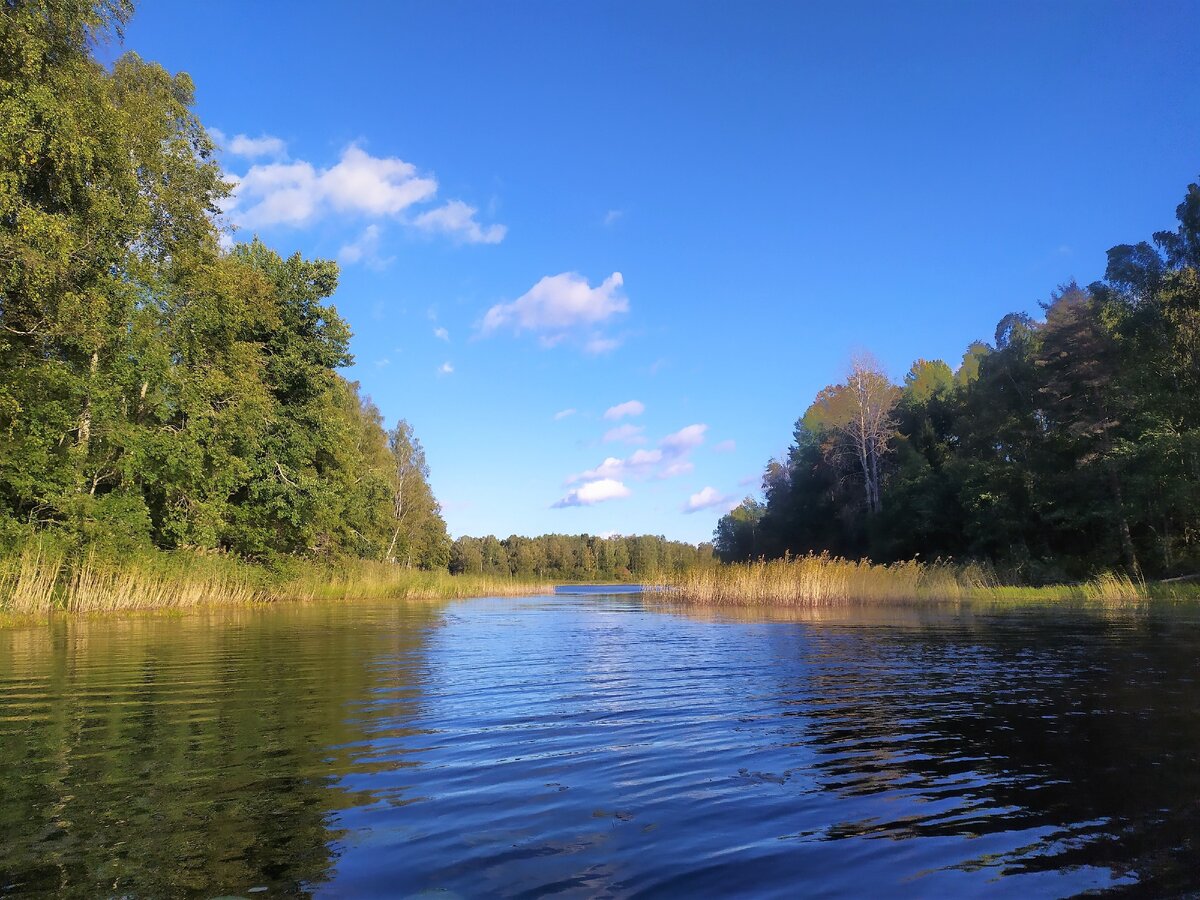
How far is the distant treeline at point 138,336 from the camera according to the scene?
16.6 m

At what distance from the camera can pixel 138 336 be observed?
22.5 m

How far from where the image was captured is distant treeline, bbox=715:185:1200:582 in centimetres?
3030

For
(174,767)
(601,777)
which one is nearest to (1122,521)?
(601,777)

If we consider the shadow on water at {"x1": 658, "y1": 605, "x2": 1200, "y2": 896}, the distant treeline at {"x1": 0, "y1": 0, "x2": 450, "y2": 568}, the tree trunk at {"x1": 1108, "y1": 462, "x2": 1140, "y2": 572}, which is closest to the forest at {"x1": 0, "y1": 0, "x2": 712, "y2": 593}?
the distant treeline at {"x1": 0, "y1": 0, "x2": 450, "y2": 568}

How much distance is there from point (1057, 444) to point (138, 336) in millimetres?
41945

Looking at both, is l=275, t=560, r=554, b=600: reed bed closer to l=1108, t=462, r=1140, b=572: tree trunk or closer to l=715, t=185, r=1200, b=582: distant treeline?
l=715, t=185, r=1200, b=582: distant treeline

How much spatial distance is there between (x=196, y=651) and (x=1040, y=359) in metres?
40.4

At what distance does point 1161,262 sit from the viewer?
3155cm

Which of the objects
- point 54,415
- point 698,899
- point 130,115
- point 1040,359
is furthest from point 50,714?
point 1040,359

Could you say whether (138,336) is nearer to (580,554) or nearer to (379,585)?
(379,585)

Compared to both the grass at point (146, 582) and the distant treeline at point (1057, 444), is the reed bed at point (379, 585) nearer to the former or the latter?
the grass at point (146, 582)

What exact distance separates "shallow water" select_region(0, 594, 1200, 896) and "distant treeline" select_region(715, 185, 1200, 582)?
89.0 feet

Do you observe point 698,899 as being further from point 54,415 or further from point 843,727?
point 54,415

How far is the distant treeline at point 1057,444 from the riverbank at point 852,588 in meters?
Answer: 6.02
